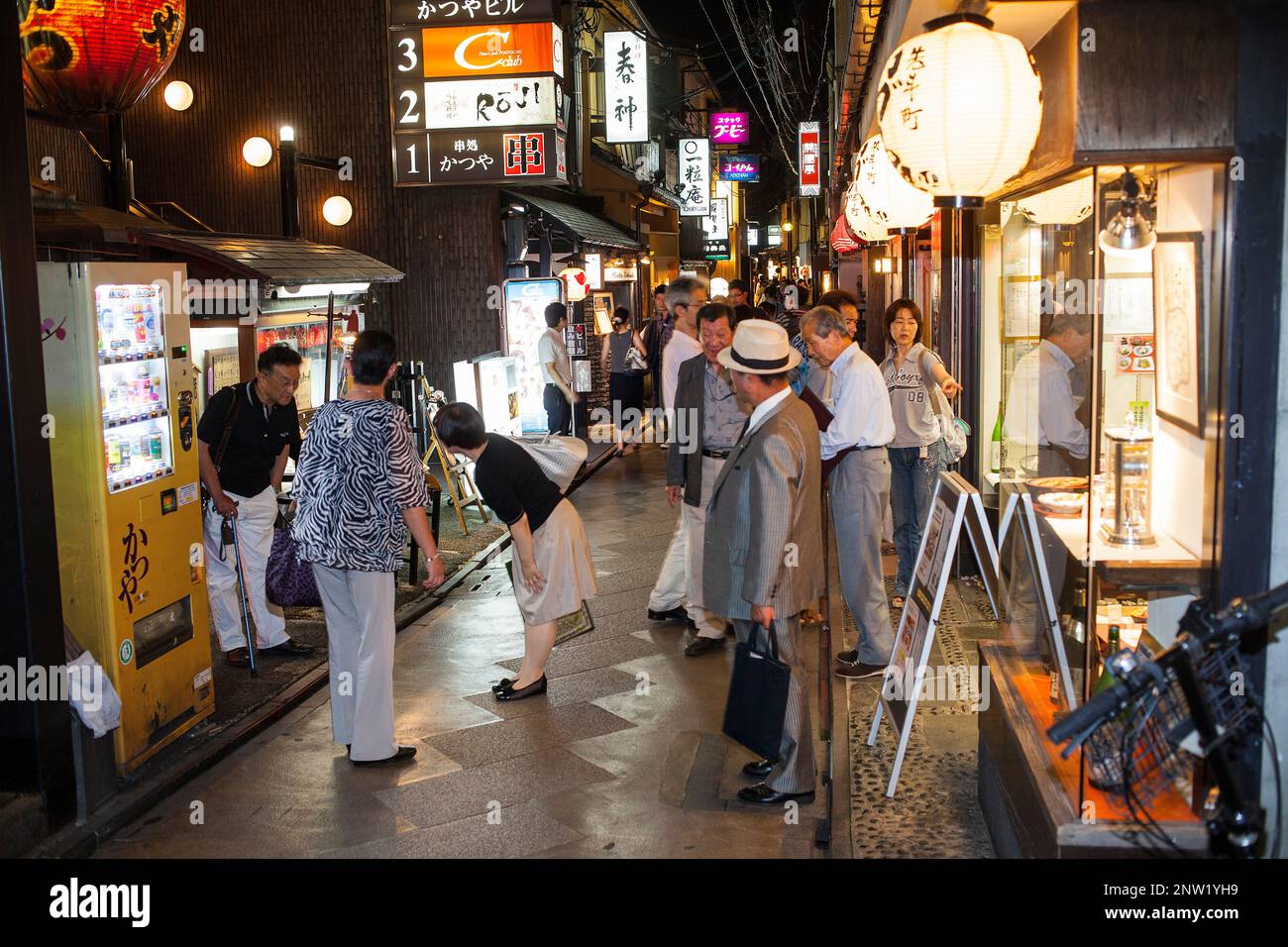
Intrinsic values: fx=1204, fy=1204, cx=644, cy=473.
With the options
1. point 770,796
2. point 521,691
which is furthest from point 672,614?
point 770,796

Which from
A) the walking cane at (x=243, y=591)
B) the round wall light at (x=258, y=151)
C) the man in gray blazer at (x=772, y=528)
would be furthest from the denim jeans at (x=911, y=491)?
the round wall light at (x=258, y=151)

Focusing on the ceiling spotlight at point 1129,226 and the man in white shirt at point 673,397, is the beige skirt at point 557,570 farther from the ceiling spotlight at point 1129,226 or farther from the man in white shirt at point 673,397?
the ceiling spotlight at point 1129,226

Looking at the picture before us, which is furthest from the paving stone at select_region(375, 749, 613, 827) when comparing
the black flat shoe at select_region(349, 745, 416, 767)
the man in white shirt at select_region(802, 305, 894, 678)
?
the man in white shirt at select_region(802, 305, 894, 678)

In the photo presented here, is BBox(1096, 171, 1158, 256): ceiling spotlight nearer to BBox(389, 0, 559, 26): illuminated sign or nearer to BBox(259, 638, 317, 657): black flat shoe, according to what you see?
BBox(259, 638, 317, 657): black flat shoe

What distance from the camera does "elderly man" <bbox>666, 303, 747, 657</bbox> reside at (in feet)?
28.0

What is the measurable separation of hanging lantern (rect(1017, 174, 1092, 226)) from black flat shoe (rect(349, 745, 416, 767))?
4884 mm

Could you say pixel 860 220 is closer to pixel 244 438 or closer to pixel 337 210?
pixel 244 438

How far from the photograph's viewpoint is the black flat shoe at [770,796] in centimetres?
625

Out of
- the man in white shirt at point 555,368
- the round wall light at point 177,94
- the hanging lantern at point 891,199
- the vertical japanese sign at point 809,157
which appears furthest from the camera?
the vertical japanese sign at point 809,157

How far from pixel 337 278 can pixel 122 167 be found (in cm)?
370

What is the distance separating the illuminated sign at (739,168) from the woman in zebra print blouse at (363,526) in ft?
127

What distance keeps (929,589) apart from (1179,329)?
180 cm

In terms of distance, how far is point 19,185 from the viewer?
18.6ft

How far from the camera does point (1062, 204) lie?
7.27 metres
